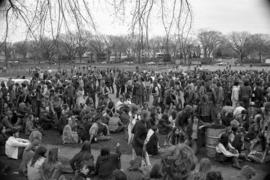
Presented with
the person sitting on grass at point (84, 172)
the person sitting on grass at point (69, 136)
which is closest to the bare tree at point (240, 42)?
the person sitting on grass at point (69, 136)

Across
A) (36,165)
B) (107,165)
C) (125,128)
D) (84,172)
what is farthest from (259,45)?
(36,165)

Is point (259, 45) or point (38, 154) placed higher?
point (259, 45)

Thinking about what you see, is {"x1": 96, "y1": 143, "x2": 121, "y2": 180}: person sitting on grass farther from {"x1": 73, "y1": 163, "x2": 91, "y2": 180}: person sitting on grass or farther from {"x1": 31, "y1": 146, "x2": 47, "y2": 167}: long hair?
{"x1": 31, "y1": 146, "x2": 47, "y2": 167}: long hair

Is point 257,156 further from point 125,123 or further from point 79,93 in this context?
point 79,93

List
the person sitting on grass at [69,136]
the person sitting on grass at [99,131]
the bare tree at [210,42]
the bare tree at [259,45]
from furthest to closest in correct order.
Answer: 1. the bare tree at [210,42]
2. the bare tree at [259,45]
3. the person sitting on grass at [69,136]
4. the person sitting on grass at [99,131]

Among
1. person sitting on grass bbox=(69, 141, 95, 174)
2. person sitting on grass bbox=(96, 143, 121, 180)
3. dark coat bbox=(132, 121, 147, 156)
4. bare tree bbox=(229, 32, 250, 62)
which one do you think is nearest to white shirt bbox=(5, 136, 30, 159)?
person sitting on grass bbox=(69, 141, 95, 174)

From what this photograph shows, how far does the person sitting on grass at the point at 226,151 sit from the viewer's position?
306 inches

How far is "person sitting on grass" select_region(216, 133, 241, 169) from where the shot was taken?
7762 mm

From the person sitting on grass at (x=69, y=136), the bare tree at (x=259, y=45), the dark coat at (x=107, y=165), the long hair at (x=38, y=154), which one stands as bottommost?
the person sitting on grass at (x=69, y=136)

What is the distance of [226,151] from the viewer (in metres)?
7.79

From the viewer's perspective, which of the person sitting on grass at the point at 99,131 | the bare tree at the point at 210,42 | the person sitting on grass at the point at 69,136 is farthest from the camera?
the bare tree at the point at 210,42

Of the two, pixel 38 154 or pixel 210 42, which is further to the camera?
pixel 210 42

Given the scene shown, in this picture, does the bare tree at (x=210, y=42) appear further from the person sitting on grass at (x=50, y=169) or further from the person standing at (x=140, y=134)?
the person sitting on grass at (x=50, y=169)

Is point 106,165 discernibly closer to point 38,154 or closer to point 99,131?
point 38,154
